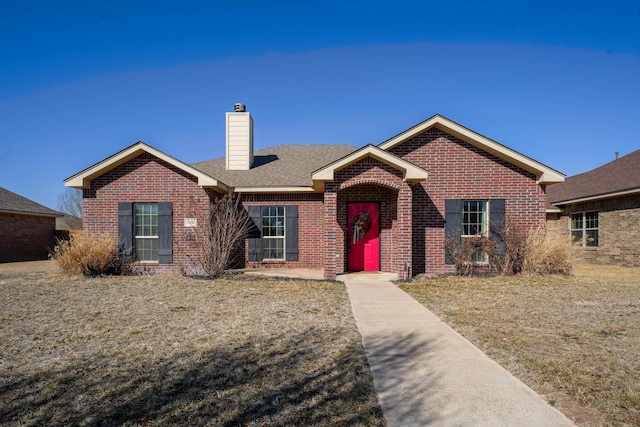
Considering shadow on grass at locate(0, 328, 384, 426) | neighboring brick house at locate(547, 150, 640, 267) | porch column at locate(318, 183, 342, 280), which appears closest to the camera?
shadow on grass at locate(0, 328, 384, 426)

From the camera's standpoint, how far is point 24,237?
2005cm

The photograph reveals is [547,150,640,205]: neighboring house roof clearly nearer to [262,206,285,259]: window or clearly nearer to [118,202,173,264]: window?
[262,206,285,259]: window

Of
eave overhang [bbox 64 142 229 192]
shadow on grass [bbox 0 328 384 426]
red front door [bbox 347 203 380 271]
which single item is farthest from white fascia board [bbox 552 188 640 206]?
eave overhang [bbox 64 142 229 192]

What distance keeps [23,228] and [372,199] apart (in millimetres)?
19168

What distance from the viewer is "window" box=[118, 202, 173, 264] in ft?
40.7

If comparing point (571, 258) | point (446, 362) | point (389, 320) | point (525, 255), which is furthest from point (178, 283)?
point (571, 258)

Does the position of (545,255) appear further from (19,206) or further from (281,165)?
(19,206)

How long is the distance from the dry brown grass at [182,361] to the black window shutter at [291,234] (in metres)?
5.23

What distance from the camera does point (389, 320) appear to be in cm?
650

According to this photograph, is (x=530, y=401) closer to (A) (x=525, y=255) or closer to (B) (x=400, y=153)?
(A) (x=525, y=255)

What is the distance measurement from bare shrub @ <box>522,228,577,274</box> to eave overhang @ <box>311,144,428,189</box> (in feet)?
12.8

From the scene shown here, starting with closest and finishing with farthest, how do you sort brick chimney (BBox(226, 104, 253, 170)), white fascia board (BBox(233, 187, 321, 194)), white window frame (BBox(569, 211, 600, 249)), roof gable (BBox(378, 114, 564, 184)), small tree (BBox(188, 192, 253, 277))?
small tree (BBox(188, 192, 253, 277)) → roof gable (BBox(378, 114, 564, 184)) → white fascia board (BBox(233, 187, 321, 194)) → brick chimney (BBox(226, 104, 253, 170)) → white window frame (BBox(569, 211, 600, 249))

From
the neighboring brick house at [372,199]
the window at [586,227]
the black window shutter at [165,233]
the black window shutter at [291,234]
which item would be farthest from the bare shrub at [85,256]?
the window at [586,227]

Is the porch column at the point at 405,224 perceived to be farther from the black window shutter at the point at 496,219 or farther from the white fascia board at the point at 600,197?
the white fascia board at the point at 600,197
